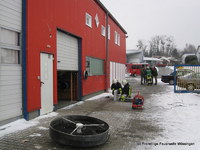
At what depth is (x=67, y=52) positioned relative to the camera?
1072 cm

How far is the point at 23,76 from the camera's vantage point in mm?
7258

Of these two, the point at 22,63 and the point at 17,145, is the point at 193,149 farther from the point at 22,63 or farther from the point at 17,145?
the point at 22,63

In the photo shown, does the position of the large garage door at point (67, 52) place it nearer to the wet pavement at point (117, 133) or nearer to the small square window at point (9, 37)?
the wet pavement at point (117, 133)

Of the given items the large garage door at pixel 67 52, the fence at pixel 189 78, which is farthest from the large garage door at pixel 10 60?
the fence at pixel 189 78

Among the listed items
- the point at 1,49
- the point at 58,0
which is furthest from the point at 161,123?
Result: the point at 58,0

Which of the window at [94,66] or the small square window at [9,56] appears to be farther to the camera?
the window at [94,66]

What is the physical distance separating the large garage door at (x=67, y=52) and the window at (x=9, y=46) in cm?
278

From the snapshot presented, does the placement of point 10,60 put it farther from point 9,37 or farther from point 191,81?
point 191,81

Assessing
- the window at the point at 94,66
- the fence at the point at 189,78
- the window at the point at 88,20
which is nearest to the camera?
the window at the point at 88,20

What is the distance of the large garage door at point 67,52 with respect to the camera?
9.92 meters

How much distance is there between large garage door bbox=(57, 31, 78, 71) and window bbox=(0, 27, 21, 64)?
278 cm

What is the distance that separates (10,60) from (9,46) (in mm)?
436

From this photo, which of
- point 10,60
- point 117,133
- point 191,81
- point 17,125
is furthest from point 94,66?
point 117,133

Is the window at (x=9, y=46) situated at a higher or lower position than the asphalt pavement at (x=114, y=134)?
higher
